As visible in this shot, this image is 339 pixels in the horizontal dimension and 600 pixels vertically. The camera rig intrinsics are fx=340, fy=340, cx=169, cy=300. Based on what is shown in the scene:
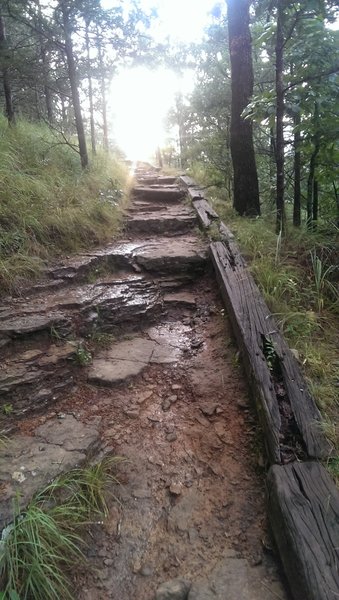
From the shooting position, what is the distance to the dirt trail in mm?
1690

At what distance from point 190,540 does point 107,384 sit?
1.32 metres

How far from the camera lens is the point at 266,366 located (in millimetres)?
2430

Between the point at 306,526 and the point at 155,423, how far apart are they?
1205 mm

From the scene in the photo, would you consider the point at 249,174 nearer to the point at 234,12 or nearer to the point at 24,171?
the point at 234,12

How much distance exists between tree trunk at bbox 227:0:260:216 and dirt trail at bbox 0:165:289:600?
181cm

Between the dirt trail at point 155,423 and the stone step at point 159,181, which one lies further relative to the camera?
the stone step at point 159,181

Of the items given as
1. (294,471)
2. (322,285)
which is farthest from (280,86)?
(294,471)

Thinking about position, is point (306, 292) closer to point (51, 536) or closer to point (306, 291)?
point (306, 291)

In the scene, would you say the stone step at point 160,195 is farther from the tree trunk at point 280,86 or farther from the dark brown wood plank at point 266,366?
the dark brown wood plank at point 266,366

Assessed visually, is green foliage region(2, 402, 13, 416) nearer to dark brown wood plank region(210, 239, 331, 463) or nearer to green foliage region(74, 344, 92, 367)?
green foliage region(74, 344, 92, 367)

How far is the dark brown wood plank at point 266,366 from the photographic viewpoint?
2.00 m

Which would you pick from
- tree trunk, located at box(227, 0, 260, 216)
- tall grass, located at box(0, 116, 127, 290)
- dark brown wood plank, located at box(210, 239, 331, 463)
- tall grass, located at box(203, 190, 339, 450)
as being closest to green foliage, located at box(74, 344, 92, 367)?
tall grass, located at box(0, 116, 127, 290)

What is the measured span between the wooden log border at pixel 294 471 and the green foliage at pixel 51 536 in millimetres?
984

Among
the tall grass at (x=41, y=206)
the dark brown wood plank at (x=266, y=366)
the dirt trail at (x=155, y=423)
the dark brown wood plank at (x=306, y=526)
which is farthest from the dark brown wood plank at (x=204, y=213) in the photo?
the dark brown wood plank at (x=306, y=526)
